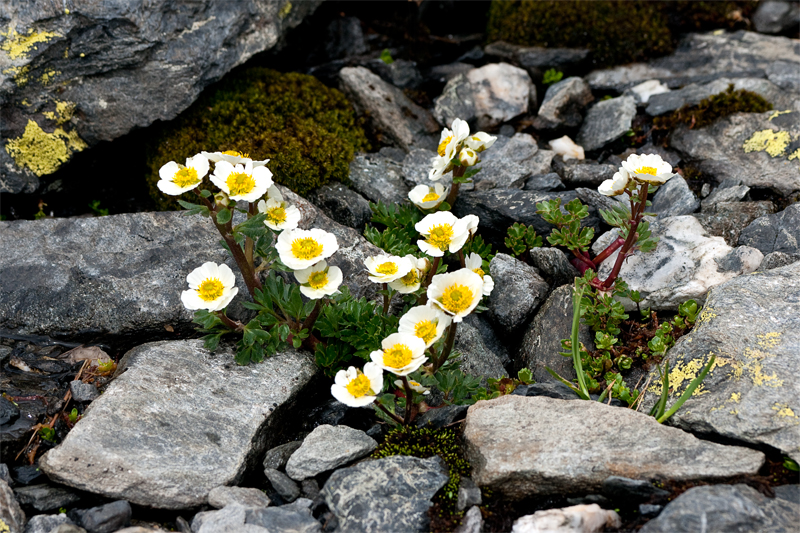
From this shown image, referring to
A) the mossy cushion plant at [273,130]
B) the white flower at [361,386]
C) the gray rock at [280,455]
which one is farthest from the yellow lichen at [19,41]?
the white flower at [361,386]

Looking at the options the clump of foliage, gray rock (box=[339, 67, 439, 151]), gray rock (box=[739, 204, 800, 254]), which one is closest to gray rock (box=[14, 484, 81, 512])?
gray rock (box=[339, 67, 439, 151])

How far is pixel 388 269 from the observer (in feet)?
12.3

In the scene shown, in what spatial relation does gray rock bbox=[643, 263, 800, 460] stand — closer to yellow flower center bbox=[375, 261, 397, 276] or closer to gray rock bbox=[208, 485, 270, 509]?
yellow flower center bbox=[375, 261, 397, 276]

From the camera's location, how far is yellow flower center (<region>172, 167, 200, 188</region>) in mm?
3574

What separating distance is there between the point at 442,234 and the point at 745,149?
3666mm

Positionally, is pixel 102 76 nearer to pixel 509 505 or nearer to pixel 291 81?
pixel 291 81

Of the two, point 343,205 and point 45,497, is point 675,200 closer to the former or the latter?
point 343,205

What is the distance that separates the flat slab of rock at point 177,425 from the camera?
136 inches

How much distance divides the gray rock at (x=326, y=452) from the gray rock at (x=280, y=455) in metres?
0.14

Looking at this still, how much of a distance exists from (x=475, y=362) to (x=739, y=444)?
172cm

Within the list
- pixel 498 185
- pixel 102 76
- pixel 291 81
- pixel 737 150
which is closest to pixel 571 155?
pixel 498 185

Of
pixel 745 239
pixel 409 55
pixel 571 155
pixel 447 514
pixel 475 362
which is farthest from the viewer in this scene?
pixel 409 55

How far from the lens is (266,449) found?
3924 mm

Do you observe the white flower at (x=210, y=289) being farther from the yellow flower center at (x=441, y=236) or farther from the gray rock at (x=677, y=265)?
the gray rock at (x=677, y=265)
